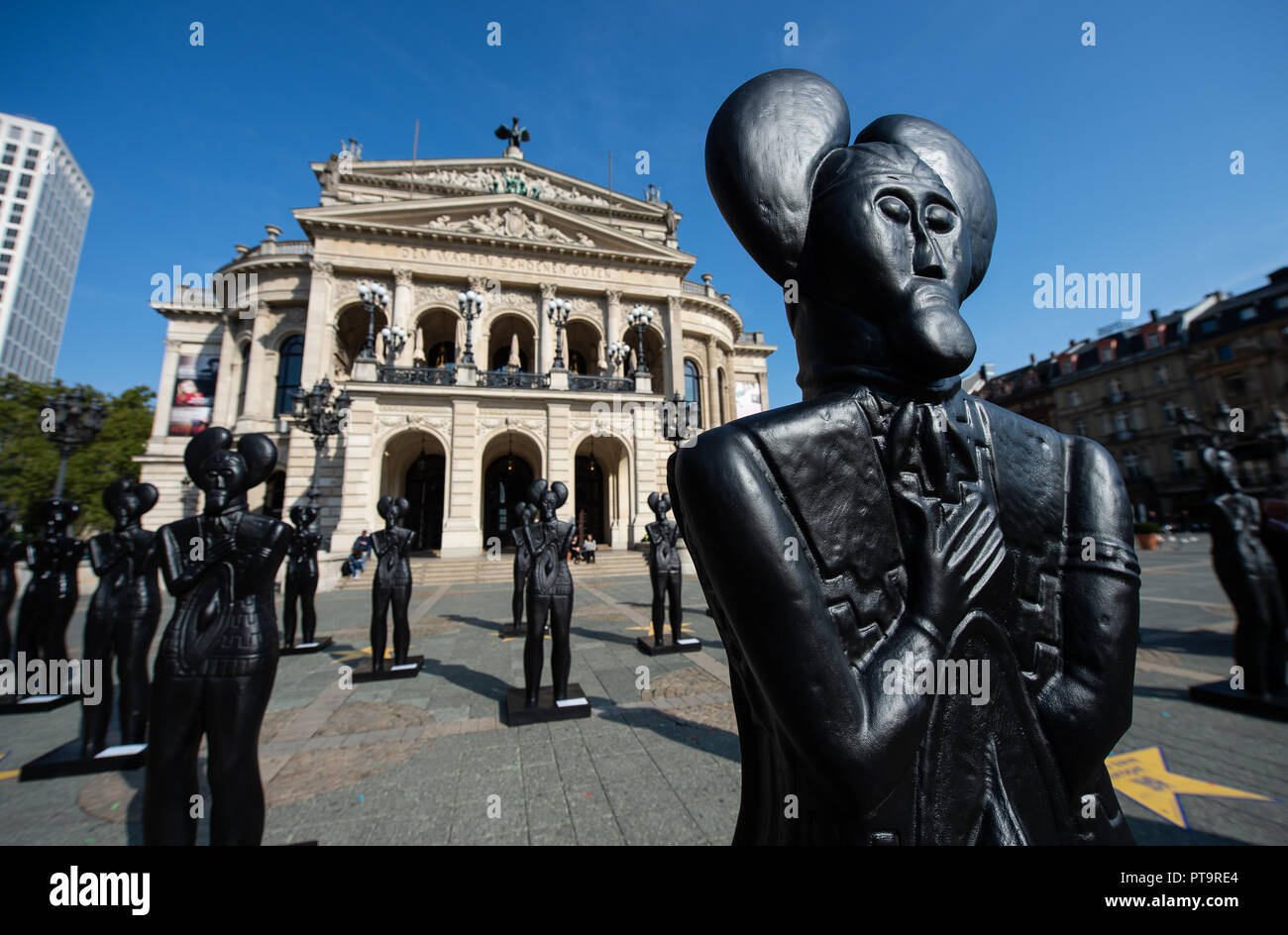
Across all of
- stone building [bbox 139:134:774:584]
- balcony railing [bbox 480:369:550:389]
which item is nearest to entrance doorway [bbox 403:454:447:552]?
stone building [bbox 139:134:774:584]

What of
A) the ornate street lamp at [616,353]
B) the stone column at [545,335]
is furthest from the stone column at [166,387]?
the ornate street lamp at [616,353]

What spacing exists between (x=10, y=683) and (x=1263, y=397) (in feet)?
156

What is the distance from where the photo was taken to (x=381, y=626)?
245 inches

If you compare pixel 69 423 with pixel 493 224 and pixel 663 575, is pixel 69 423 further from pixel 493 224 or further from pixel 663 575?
pixel 493 224

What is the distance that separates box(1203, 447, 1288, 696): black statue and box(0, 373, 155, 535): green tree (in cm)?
2875

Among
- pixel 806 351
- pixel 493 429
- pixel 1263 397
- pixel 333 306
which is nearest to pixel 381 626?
pixel 806 351

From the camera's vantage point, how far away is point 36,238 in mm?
48969

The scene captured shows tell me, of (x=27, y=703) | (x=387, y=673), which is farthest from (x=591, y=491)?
(x=27, y=703)

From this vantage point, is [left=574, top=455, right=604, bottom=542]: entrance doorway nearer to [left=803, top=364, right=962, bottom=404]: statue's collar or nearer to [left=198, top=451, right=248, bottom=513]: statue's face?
[left=198, top=451, right=248, bottom=513]: statue's face

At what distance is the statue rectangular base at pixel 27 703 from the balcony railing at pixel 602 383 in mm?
17336

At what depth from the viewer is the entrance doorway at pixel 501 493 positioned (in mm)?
24859

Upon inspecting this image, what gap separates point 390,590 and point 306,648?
8.36 feet

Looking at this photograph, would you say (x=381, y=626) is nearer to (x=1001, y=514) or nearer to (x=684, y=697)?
(x=684, y=697)

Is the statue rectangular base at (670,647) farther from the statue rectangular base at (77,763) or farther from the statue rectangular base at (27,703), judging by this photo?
the statue rectangular base at (27,703)
